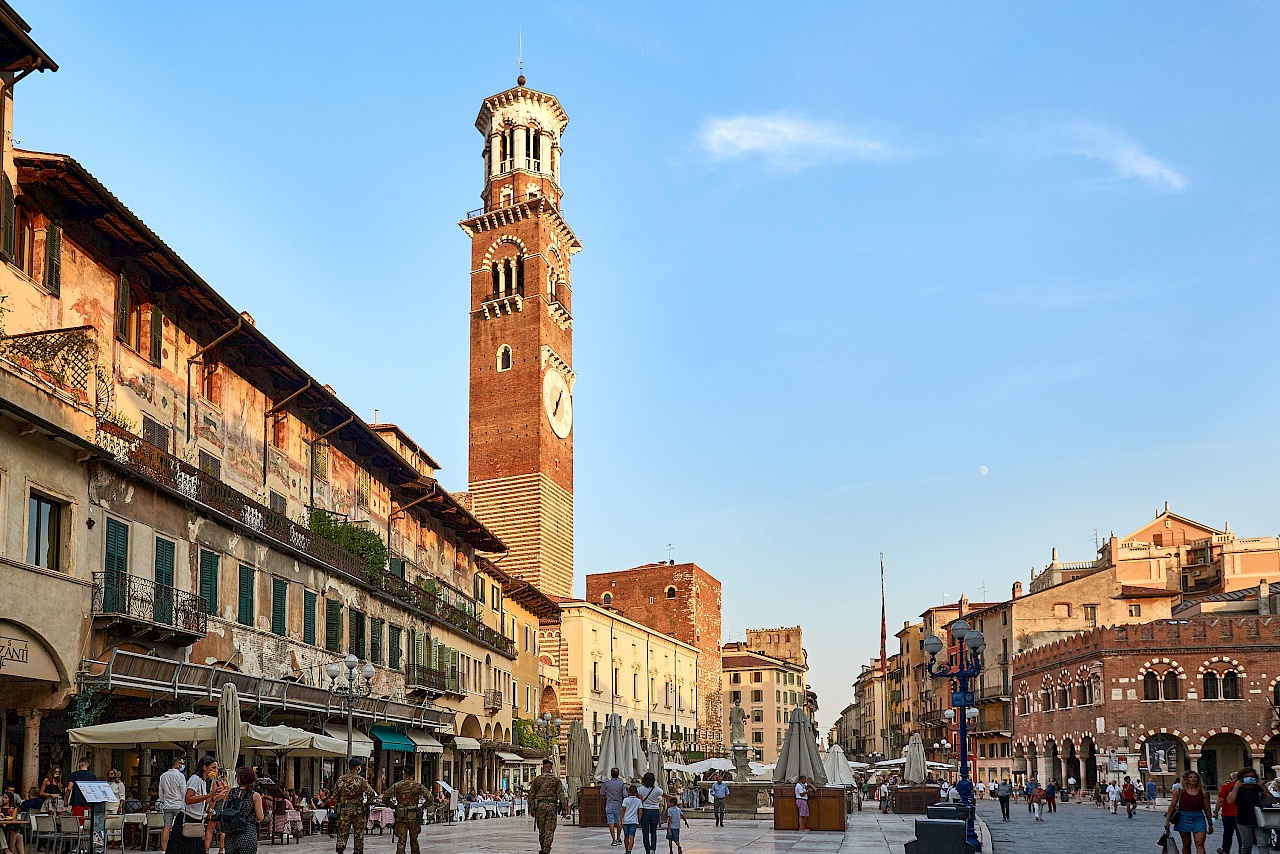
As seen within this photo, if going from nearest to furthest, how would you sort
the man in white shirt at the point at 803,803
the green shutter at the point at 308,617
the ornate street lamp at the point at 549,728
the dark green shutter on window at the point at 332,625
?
the man in white shirt at the point at 803,803 < the green shutter at the point at 308,617 < the dark green shutter on window at the point at 332,625 < the ornate street lamp at the point at 549,728

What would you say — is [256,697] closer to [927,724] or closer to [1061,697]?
[1061,697]

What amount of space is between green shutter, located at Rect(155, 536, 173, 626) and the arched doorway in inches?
1970

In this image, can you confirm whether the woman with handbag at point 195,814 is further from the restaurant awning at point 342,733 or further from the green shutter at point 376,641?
the green shutter at point 376,641

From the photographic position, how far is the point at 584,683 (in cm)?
7312

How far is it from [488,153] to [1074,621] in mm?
47927

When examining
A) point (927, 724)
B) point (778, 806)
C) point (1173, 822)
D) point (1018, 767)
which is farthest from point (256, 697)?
point (927, 724)

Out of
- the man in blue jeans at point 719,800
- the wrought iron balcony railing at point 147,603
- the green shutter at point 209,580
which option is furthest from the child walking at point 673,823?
the man in blue jeans at point 719,800

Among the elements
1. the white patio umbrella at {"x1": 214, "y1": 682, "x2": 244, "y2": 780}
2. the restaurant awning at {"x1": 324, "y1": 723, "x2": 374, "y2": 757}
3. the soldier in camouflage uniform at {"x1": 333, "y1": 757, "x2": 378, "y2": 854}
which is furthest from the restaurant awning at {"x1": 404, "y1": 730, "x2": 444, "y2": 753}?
the soldier in camouflage uniform at {"x1": 333, "y1": 757, "x2": 378, "y2": 854}

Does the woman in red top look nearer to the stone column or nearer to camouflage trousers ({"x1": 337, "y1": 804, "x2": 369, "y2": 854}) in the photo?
camouflage trousers ({"x1": 337, "y1": 804, "x2": 369, "y2": 854})

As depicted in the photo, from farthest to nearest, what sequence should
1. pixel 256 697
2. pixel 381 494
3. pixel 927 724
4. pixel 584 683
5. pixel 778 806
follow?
pixel 927 724 → pixel 584 683 → pixel 381 494 → pixel 778 806 → pixel 256 697

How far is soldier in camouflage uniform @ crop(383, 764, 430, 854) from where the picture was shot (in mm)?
18531

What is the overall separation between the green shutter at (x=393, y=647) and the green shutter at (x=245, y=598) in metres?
10.5

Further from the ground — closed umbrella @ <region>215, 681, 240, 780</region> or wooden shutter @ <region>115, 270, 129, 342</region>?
wooden shutter @ <region>115, 270, 129, 342</region>

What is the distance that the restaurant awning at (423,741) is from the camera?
39406mm
